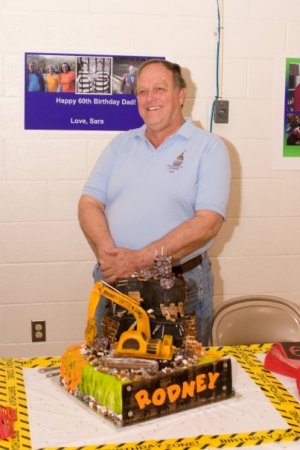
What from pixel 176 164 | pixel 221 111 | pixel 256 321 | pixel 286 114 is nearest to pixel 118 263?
pixel 176 164

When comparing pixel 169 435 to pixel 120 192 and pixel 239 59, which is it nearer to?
pixel 120 192

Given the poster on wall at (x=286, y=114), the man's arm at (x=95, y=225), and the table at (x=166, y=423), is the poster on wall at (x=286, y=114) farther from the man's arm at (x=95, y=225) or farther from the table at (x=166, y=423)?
the table at (x=166, y=423)

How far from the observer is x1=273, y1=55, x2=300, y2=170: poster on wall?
355 cm

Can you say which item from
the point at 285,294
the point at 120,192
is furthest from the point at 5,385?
the point at 285,294

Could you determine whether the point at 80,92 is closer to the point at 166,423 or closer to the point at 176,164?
the point at 176,164

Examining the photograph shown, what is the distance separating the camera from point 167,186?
266cm

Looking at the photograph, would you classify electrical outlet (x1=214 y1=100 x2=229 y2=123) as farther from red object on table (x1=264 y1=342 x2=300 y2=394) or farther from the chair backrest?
red object on table (x1=264 y1=342 x2=300 y2=394)

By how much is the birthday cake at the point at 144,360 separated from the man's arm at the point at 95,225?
2.32 feet

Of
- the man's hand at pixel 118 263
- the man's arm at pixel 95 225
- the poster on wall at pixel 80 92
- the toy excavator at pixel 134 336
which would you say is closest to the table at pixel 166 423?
the toy excavator at pixel 134 336

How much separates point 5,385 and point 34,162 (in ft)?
5.49

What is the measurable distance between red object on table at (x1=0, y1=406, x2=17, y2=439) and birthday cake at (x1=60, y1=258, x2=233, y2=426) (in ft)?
0.62

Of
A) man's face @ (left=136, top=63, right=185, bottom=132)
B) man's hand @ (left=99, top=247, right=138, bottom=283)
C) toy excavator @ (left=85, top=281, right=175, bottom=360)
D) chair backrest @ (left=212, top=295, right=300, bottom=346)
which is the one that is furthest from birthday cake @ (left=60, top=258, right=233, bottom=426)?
man's face @ (left=136, top=63, right=185, bottom=132)

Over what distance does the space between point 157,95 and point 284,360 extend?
122cm

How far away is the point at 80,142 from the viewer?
3406 millimetres
